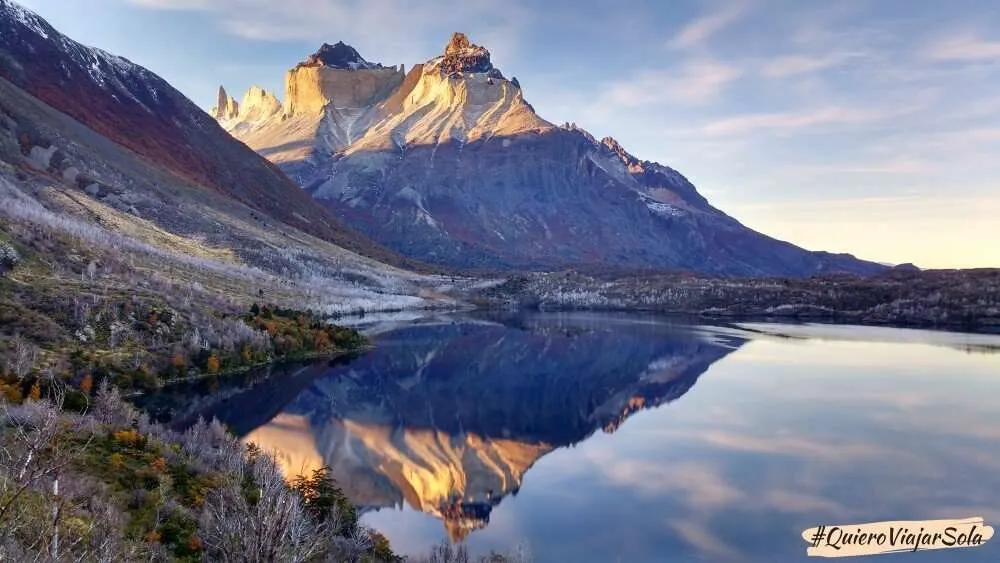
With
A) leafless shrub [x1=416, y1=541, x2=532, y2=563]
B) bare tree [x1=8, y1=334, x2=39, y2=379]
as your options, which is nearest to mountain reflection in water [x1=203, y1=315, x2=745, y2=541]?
leafless shrub [x1=416, y1=541, x2=532, y2=563]

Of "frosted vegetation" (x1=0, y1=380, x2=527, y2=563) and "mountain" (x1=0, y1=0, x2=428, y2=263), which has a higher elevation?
"mountain" (x1=0, y1=0, x2=428, y2=263)

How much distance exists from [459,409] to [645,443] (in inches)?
599

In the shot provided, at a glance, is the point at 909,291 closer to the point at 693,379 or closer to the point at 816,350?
the point at 816,350

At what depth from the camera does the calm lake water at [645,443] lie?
24.8 metres

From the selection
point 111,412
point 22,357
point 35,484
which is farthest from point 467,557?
point 22,357

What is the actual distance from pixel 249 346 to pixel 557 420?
27074 mm

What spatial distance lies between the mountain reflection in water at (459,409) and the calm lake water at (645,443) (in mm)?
203

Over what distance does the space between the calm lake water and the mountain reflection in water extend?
0.20 meters

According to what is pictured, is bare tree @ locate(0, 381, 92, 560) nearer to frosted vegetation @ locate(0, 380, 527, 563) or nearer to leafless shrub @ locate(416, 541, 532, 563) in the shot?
frosted vegetation @ locate(0, 380, 527, 563)

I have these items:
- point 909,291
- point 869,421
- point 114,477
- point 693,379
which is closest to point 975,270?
point 909,291

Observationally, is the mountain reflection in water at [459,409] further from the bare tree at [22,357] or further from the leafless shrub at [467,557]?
the bare tree at [22,357]

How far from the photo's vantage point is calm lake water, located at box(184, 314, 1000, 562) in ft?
81.4

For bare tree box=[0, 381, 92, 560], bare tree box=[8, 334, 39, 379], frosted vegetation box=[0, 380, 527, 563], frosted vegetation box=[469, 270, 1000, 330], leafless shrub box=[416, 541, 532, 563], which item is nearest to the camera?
bare tree box=[0, 381, 92, 560]

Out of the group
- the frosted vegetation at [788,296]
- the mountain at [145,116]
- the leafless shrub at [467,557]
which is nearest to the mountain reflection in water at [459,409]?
the leafless shrub at [467,557]
